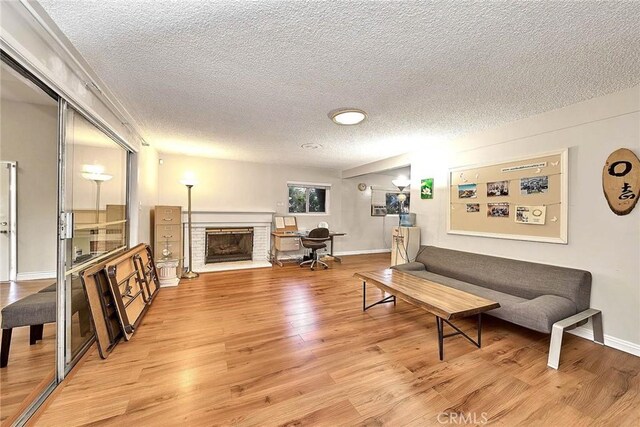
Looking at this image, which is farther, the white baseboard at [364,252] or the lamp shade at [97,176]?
the white baseboard at [364,252]

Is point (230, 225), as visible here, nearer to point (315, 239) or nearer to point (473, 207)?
point (315, 239)

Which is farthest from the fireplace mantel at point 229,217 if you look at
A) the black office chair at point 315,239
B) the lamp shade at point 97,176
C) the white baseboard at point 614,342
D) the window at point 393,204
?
the white baseboard at point 614,342

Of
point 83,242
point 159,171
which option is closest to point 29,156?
point 83,242

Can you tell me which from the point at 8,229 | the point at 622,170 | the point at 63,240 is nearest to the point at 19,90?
the point at 63,240

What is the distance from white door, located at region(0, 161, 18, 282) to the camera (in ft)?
7.95

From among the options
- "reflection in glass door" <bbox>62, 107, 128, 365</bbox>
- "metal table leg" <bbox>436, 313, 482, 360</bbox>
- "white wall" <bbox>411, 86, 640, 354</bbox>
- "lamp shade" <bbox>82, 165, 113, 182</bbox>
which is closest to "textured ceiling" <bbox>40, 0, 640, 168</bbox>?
"white wall" <bbox>411, 86, 640, 354</bbox>

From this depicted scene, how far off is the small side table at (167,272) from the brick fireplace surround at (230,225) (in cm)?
82

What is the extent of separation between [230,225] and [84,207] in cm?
343

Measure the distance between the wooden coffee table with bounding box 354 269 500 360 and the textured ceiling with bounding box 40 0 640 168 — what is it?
1919mm

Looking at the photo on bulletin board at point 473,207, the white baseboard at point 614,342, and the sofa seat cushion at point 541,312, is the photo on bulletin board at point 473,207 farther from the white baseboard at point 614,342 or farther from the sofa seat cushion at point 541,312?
the white baseboard at point 614,342

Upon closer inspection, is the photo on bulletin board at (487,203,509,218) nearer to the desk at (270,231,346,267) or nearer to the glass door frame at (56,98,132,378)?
the desk at (270,231,346,267)

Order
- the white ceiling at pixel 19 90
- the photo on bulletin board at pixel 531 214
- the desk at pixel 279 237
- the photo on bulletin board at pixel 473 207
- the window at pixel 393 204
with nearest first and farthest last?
the white ceiling at pixel 19 90 < the photo on bulletin board at pixel 531 214 < the photo on bulletin board at pixel 473 207 < the desk at pixel 279 237 < the window at pixel 393 204

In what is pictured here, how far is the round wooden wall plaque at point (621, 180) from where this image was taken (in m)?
2.19

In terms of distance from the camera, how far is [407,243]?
4.13 metres
